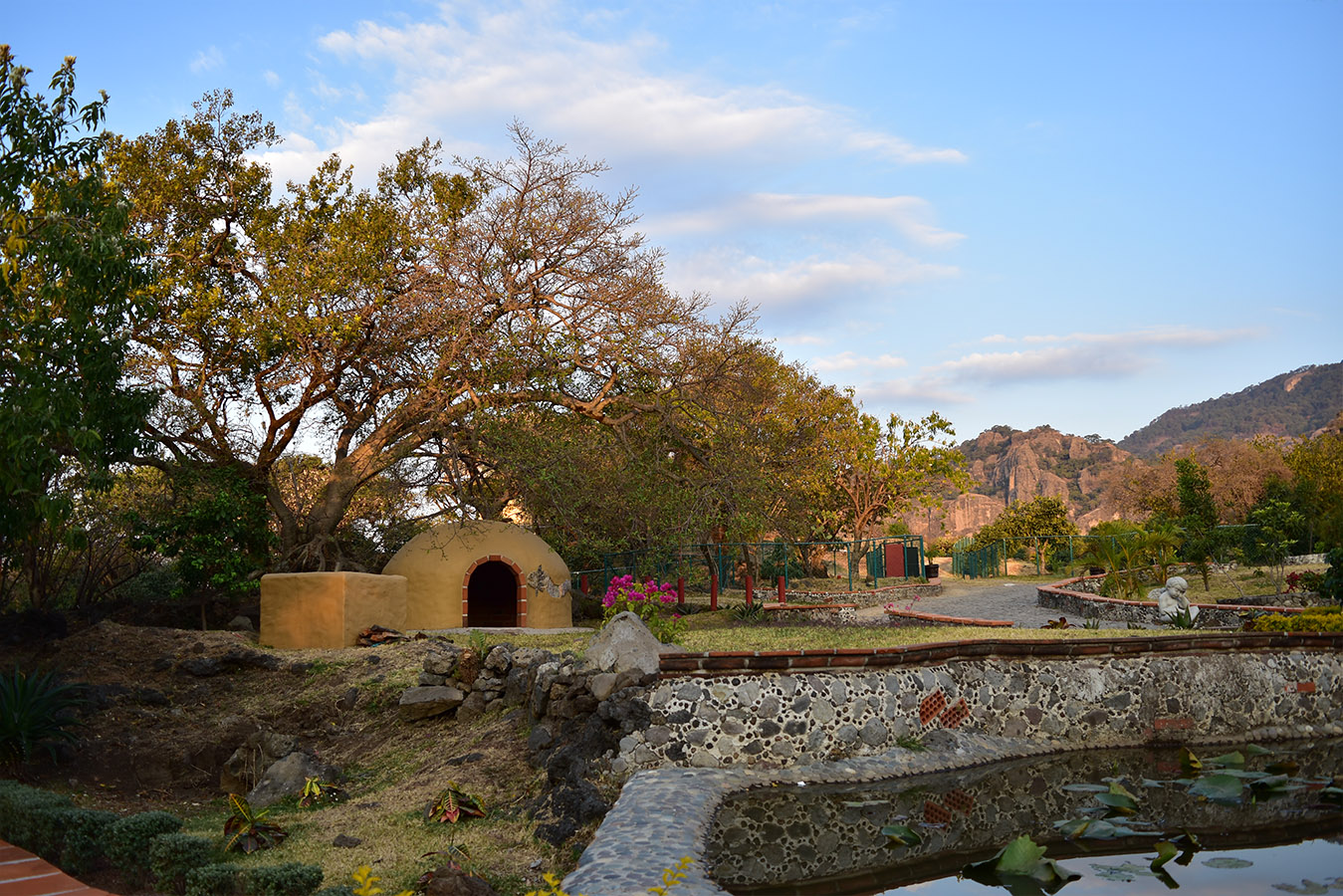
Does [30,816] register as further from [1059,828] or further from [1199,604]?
[1199,604]

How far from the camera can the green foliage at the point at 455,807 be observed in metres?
9.63

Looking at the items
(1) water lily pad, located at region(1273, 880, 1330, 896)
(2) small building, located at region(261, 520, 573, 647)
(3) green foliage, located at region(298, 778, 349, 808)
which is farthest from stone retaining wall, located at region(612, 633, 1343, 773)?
(2) small building, located at region(261, 520, 573, 647)

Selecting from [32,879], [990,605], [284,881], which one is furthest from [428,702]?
[990,605]

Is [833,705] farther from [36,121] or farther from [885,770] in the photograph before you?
[36,121]

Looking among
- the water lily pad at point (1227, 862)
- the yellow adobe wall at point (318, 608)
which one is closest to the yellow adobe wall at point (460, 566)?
the yellow adobe wall at point (318, 608)

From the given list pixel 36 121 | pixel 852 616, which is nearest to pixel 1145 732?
pixel 852 616

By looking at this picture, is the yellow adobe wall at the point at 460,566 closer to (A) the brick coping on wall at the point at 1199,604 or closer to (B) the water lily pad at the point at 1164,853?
(A) the brick coping on wall at the point at 1199,604

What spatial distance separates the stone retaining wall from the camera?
35.6 ft

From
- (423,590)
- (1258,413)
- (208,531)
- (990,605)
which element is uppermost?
(1258,413)

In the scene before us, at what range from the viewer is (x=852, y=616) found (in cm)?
2442

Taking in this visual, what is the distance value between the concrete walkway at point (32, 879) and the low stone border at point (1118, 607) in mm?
17617

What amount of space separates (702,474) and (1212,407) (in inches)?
4933

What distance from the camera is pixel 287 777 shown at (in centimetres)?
1118

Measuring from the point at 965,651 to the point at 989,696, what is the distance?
596 mm
